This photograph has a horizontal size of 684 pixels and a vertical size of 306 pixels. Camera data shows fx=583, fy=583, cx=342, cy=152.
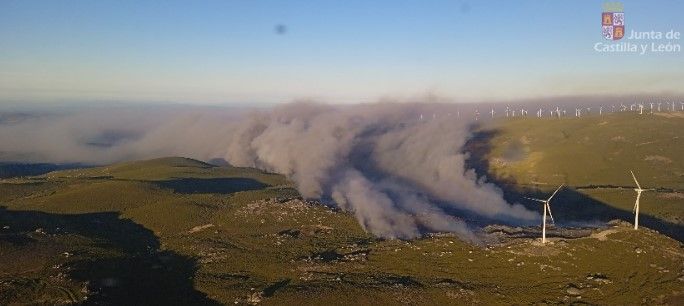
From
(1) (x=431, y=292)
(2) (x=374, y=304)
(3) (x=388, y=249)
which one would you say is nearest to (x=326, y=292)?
(2) (x=374, y=304)

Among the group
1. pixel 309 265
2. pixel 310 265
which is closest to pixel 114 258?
pixel 309 265

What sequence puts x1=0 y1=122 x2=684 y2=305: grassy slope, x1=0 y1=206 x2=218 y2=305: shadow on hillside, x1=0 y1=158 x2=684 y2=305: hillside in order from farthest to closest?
x1=0 y1=206 x2=218 y2=305: shadow on hillside → x1=0 y1=122 x2=684 y2=305: grassy slope → x1=0 y1=158 x2=684 y2=305: hillside

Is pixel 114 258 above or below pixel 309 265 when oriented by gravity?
below

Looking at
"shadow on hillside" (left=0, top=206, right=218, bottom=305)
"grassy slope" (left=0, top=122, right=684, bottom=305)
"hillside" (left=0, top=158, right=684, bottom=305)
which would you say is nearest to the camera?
"hillside" (left=0, top=158, right=684, bottom=305)

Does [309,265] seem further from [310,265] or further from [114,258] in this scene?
→ [114,258]

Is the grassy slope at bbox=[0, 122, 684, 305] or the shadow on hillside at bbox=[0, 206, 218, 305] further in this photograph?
the shadow on hillside at bbox=[0, 206, 218, 305]

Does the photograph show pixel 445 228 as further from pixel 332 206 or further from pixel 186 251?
pixel 186 251

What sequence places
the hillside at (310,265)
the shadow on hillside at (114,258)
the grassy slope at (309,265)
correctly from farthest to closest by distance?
1. the shadow on hillside at (114,258)
2. the grassy slope at (309,265)
3. the hillside at (310,265)
